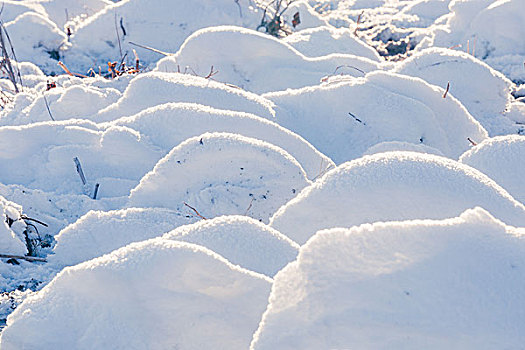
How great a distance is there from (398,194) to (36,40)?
4911 millimetres

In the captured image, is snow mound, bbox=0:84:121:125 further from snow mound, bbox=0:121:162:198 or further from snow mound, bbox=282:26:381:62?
snow mound, bbox=282:26:381:62

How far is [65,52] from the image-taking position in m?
5.84

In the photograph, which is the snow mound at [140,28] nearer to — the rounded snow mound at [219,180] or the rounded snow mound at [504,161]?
the rounded snow mound at [219,180]

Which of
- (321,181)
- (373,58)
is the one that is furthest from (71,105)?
(373,58)

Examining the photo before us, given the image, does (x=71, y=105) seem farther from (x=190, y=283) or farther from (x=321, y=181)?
(x=190, y=283)

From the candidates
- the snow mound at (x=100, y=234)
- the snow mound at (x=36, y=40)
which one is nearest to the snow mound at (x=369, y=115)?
the snow mound at (x=100, y=234)

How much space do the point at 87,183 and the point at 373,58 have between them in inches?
123

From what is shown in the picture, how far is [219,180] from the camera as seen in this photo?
7.66ft

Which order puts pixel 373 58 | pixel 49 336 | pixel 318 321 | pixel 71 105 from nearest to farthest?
pixel 318 321
pixel 49 336
pixel 71 105
pixel 373 58

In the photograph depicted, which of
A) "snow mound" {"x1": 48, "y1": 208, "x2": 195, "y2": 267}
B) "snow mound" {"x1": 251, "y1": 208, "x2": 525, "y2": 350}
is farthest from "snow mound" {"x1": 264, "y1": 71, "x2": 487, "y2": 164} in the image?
"snow mound" {"x1": 251, "y1": 208, "x2": 525, "y2": 350}

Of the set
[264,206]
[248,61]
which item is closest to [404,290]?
[264,206]

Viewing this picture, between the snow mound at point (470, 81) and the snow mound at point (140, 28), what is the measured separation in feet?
8.58

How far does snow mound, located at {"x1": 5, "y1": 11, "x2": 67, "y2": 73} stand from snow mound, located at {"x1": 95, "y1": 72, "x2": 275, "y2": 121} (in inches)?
108

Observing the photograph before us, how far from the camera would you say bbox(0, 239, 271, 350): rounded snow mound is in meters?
1.43
